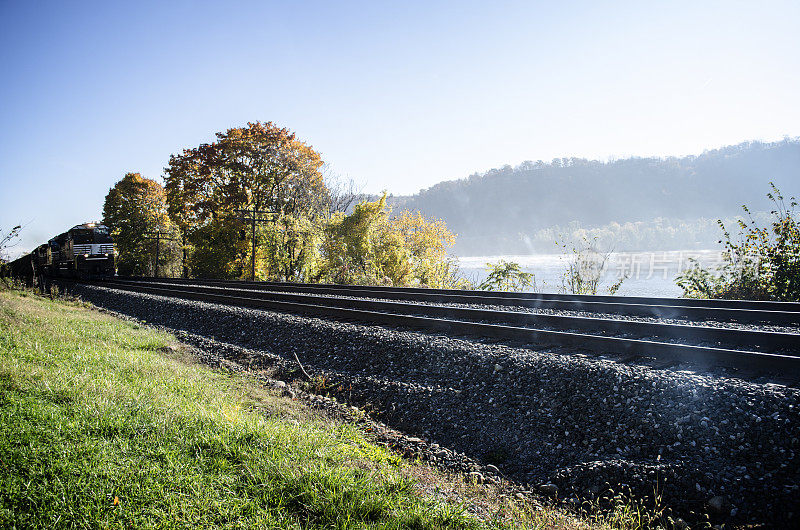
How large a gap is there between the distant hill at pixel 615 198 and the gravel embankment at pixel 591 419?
61.1 m

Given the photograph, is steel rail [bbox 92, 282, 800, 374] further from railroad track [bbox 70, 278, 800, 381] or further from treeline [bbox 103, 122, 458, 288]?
treeline [bbox 103, 122, 458, 288]

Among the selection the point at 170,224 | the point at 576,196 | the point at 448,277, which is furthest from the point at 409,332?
the point at 576,196

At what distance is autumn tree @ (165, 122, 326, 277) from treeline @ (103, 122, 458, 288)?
0.21 feet

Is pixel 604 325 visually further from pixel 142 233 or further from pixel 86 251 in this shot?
pixel 142 233

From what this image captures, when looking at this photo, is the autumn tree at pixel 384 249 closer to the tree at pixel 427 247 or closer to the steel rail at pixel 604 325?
the tree at pixel 427 247

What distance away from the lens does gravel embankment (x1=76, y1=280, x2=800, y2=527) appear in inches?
122

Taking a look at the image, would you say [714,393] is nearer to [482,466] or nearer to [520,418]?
[520,418]

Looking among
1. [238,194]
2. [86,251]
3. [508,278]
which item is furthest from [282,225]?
[508,278]

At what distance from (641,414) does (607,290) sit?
12.2 meters

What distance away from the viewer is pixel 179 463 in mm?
3227

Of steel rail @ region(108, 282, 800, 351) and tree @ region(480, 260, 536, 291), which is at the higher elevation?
tree @ region(480, 260, 536, 291)

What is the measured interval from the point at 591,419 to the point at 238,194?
26476 millimetres

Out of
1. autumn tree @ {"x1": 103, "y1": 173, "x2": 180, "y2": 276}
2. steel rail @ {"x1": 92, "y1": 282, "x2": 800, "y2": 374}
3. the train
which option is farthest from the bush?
autumn tree @ {"x1": 103, "y1": 173, "x2": 180, "y2": 276}

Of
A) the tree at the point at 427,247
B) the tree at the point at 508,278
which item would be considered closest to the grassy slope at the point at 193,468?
the tree at the point at 508,278
